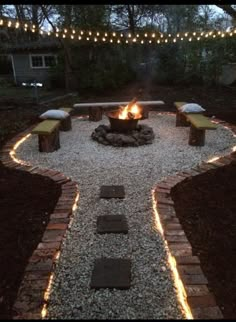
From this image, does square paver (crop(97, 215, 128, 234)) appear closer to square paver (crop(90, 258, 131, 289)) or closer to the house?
square paver (crop(90, 258, 131, 289))

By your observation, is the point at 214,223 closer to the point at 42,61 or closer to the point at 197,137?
the point at 197,137

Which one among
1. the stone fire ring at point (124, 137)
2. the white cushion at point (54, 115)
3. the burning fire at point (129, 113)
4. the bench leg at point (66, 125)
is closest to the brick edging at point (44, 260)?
the stone fire ring at point (124, 137)

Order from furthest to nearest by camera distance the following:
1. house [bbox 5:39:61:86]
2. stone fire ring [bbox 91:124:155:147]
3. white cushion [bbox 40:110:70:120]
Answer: house [bbox 5:39:61:86] < white cushion [bbox 40:110:70:120] < stone fire ring [bbox 91:124:155:147]

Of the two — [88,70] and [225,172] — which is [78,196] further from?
[88,70]

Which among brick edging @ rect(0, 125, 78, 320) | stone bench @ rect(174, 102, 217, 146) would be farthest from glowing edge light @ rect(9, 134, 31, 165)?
stone bench @ rect(174, 102, 217, 146)

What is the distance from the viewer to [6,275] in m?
2.41

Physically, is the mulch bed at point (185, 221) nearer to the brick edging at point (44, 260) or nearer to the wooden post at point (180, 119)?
the brick edging at point (44, 260)

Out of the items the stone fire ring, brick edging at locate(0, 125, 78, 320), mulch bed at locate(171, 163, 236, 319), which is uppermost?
the stone fire ring

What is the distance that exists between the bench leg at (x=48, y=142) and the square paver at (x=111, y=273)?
300cm

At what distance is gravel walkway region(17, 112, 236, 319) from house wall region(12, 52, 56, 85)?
39.0 ft

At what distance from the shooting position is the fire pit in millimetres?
5602

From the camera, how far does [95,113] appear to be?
738 centimetres

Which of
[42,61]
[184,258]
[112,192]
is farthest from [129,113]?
[42,61]

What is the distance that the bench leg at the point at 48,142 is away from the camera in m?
5.15
